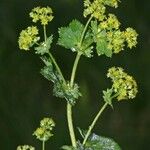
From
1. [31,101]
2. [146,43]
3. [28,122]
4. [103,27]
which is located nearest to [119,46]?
[103,27]

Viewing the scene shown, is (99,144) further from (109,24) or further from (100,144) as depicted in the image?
(109,24)

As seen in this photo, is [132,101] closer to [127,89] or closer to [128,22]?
[128,22]

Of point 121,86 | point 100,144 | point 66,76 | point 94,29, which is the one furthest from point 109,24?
point 66,76

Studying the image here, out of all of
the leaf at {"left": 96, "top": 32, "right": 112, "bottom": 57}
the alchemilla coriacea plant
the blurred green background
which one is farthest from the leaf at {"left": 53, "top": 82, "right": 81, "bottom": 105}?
the blurred green background

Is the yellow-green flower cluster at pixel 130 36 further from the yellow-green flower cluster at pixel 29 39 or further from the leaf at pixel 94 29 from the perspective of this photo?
the yellow-green flower cluster at pixel 29 39

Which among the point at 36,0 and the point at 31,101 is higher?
the point at 36,0

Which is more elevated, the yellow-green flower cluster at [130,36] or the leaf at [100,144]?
the yellow-green flower cluster at [130,36]

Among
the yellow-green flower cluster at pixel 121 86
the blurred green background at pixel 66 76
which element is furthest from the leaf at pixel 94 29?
the blurred green background at pixel 66 76
